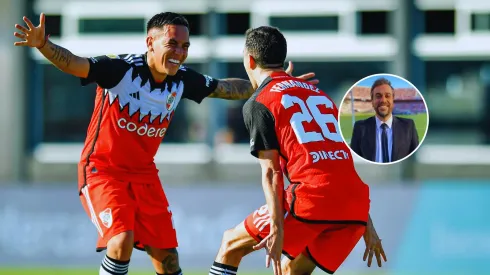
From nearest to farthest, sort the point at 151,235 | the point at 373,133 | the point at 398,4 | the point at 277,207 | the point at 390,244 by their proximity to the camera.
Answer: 1. the point at 277,207
2. the point at 373,133
3. the point at 151,235
4. the point at 390,244
5. the point at 398,4

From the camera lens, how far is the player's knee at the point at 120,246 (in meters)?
6.61

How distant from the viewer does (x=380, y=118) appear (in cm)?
635

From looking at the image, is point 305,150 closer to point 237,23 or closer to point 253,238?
point 253,238

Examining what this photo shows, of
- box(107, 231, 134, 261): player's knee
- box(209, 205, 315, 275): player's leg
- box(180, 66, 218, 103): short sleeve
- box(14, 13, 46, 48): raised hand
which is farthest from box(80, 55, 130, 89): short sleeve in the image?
box(209, 205, 315, 275): player's leg

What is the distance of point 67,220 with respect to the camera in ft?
38.1

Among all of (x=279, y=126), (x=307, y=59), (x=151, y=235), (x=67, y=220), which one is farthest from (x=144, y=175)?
(x=307, y=59)

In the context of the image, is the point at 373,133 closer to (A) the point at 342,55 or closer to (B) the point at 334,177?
(B) the point at 334,177

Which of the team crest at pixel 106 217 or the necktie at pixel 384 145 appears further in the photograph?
the team crest at pixel 106 217

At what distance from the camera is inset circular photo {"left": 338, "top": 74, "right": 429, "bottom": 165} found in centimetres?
639

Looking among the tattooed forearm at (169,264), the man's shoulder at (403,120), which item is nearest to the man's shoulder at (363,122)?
the man's shoulder at (403,120)

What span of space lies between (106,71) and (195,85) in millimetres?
867

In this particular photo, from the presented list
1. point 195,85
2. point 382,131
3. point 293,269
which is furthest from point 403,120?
point 195,85

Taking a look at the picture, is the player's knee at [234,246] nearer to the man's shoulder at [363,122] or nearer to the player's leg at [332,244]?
the player's leg at [332,244]

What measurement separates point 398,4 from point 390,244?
5.17 meters
